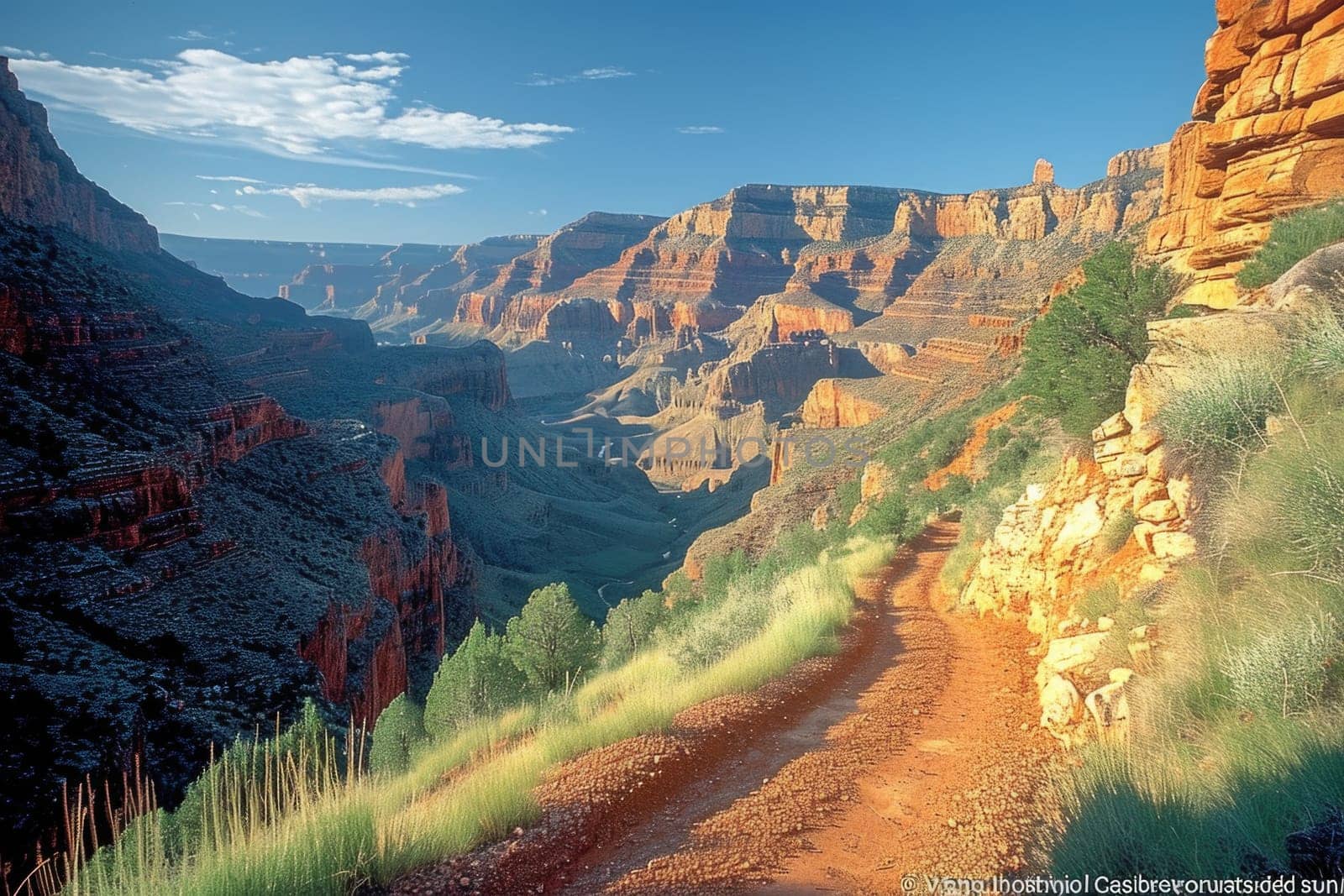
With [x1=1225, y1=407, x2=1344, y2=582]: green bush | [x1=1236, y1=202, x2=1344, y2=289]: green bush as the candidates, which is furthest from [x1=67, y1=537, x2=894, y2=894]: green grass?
[x1=1236, y1=202, x2=1344, y2=289]: green bush

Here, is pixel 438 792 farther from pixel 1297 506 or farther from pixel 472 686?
pixel 472 686

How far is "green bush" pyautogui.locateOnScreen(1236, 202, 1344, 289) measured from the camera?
11.2 metres

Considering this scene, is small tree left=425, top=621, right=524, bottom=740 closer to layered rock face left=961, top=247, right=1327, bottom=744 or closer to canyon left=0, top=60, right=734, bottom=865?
canyon left=0, top=60, right=734, bottom=865

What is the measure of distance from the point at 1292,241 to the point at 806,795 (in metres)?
12.7

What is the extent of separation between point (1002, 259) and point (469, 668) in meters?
114

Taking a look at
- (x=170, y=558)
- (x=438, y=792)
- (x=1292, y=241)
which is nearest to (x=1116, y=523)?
(x=438, y=792)

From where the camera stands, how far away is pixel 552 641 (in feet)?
49.3

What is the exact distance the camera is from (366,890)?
4172 millimetres

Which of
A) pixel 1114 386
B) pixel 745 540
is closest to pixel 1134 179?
pixel 745 540

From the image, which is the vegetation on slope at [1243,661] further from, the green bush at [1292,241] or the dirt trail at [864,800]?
the green bush at [1292,241]

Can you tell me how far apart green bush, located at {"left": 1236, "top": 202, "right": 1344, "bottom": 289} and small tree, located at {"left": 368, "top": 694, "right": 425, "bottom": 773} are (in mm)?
14181

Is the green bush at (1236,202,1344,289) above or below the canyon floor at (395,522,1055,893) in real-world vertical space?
above

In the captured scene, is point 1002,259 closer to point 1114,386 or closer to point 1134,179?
point 1134,179

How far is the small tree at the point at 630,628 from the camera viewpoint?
14.9 meters
